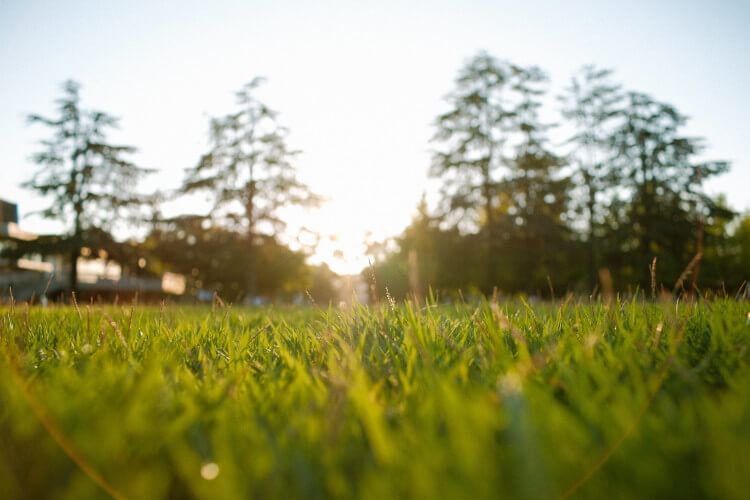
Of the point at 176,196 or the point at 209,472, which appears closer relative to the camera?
the point at 209,472

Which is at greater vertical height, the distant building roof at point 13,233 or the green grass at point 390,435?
the distant building roof at point 13,233

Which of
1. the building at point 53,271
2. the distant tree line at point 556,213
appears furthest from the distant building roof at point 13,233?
the distant tree line at point 556,213

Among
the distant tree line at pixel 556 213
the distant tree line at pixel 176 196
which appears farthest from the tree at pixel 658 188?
the distant tree line at pixel 176 196

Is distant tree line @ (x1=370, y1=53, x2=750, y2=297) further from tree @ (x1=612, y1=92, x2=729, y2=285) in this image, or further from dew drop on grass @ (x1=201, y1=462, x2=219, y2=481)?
dew drop on grass @ (x1=201, y1=462, x2=219, y2=481)

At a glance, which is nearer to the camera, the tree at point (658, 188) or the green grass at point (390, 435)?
the green grass at point (390, 435)

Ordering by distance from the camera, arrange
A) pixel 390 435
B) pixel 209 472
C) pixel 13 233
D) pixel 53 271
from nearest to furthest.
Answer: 1. pixel 209 472
2. pixel 390 435
3. pixel 53 271
4. pixel 13 233

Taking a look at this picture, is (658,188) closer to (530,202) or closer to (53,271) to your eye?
(530,202)

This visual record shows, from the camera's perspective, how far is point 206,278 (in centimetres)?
2814

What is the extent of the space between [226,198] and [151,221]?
18.4ft

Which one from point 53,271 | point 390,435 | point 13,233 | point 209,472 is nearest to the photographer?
point 209,472

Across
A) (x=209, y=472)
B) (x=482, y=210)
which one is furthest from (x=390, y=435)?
(x=482, y=210)

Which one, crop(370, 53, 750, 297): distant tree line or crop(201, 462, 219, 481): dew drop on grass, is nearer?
crop(201, 462, 219, 481): dew drop on grass

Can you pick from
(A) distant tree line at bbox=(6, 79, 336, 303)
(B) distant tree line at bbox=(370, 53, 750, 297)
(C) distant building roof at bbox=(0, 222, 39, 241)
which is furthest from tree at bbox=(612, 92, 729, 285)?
(C) distant building roof at bbox=(0, 222, 39, 241)

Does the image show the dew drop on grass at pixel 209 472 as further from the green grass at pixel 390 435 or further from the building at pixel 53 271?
the building at pixel 53 271
